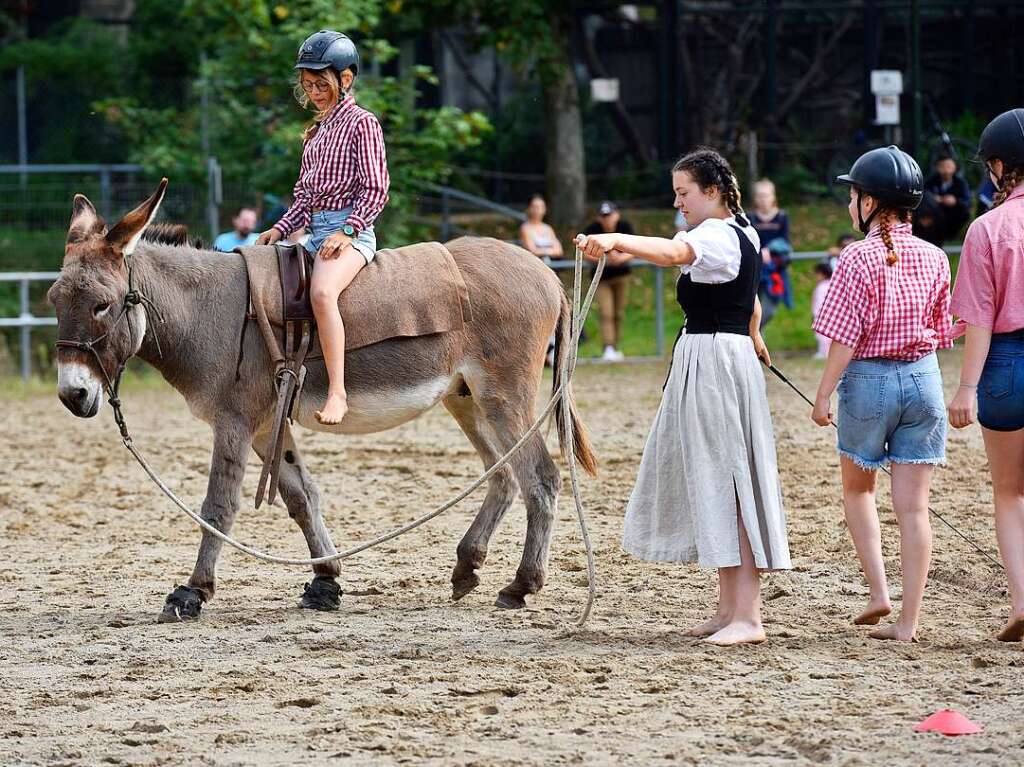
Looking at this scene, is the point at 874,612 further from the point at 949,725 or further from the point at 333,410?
the point at 333,410

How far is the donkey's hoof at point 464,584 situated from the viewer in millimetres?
7012

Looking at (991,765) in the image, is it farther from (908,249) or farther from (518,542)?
(518,542)

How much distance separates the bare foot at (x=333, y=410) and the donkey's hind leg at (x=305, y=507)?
387mm

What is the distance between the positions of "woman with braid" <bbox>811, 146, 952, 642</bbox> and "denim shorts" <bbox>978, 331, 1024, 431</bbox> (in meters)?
0.17

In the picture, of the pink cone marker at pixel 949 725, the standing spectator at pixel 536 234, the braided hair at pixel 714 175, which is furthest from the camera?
the standing spectator at pixel 536 234

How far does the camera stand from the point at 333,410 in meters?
6.64

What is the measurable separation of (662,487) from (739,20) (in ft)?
61.3

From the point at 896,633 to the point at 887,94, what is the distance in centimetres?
1429

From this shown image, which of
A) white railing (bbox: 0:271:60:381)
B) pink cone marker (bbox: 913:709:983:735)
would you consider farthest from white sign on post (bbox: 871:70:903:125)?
pink cone marker (bbox: 913:709:983:735)

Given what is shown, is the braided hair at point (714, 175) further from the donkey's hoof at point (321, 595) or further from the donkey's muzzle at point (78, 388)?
the donkey's muzzle at point (78, 388)

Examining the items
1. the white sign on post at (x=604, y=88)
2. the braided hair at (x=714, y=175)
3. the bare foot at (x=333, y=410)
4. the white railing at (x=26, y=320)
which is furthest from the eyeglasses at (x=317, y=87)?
the white sign on post at (x=604, y=88)

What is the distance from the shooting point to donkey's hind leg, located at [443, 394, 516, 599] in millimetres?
7008

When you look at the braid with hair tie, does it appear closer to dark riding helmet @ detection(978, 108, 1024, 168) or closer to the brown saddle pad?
dark riding helmet @ detection(978, 108, 1024, 168)

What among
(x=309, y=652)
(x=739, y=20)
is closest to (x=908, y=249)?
(x=309, y=652)
